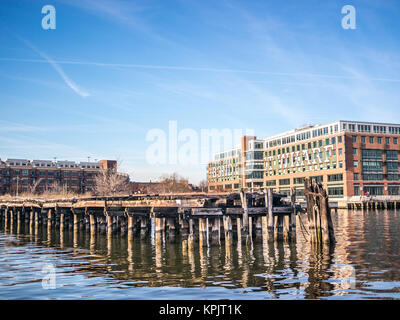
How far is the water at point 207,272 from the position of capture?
12.4m

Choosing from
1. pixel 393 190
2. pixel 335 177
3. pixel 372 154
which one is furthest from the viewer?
pixel 393 190

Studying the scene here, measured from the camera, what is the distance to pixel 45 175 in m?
139

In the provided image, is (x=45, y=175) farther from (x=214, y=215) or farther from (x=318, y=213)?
(x=318, y=213)

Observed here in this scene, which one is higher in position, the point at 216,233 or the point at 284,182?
the point at 284,182

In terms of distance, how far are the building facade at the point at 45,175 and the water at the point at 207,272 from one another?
376 ft

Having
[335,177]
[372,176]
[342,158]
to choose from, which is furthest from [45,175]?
[372,176]

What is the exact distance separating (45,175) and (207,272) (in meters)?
135

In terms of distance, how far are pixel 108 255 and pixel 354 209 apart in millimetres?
71807

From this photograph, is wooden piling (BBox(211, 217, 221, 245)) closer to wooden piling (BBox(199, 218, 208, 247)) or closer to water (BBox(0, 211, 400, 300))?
water (BBox(0, 211, 400, 300))

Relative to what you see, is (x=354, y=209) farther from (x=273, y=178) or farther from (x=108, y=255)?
(x=108, y=255)

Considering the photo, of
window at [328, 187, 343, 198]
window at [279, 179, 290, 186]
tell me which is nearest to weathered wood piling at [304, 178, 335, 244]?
window at [328, 187, 343, 198]

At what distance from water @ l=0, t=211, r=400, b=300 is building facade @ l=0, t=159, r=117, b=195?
11468 centimetres

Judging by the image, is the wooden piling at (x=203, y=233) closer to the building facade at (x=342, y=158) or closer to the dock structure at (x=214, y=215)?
the dock structure at (x=214, y=215)

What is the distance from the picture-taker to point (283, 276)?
14953 mm
